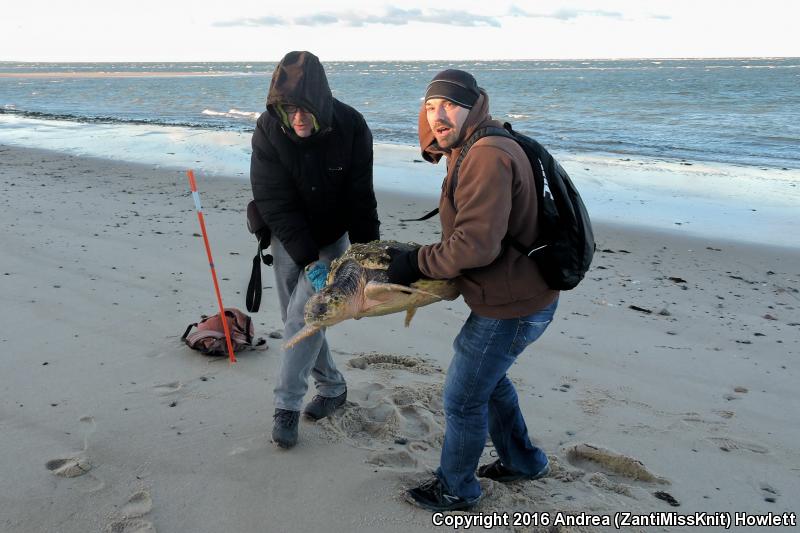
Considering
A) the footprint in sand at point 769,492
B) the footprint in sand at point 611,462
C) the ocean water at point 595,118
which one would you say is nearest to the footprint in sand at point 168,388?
the footprint in sand at point 611,462

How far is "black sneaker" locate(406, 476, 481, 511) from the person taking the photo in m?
3.03

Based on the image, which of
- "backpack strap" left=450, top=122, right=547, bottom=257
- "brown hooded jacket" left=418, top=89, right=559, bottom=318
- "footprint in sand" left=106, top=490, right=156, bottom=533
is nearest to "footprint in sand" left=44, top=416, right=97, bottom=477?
"footprint in sand" left=106, top=490, right=156, bottom=533

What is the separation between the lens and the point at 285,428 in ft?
11.8

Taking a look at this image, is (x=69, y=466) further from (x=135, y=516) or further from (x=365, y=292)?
(x=365, y=292)

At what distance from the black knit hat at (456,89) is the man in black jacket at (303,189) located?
0.79 metres

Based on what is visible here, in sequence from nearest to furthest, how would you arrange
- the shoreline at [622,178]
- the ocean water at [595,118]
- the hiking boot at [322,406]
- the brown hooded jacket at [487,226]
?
the brown hooded jacket at [487,226], the hiking boot at [322,406], the shoreline at [622,178], the ocean water at [595,118]

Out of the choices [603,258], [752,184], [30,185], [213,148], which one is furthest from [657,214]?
[213,148]

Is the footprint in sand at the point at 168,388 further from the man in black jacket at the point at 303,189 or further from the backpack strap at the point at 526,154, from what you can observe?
the backpack strap at the point at 526,154

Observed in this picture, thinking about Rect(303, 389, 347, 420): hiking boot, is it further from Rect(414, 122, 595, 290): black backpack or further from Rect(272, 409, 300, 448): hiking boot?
Rect(414, 122, 595, 290): black backpack

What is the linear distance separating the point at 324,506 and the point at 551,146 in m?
16.4

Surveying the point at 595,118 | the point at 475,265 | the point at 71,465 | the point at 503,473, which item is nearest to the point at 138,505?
the point at 71,465

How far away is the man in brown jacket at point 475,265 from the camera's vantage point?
2.42m

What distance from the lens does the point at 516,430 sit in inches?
128

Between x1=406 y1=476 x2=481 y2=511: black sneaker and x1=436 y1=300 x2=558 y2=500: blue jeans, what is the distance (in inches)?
1.2
